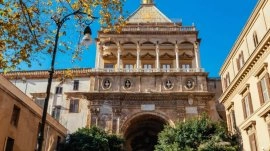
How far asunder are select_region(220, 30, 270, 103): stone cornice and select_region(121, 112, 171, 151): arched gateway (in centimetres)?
1034

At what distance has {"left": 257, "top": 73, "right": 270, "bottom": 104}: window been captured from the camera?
1594cm

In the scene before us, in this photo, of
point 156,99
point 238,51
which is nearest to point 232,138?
point 238,51

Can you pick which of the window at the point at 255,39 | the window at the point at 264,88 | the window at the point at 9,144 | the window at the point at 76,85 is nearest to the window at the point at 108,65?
the window at the point at 76,85

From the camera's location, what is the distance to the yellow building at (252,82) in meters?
16.2

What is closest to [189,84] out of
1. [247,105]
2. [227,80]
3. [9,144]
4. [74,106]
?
[227,80]

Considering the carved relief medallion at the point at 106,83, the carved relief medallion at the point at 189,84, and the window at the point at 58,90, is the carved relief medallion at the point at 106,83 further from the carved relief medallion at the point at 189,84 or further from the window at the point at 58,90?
the carved relief medallion at the point at 189,84

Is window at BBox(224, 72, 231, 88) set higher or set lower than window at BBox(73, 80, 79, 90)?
lower

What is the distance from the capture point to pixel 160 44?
35594 millimetres

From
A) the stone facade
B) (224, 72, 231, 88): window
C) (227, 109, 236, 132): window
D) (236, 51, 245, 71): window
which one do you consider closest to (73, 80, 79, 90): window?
the stone facade

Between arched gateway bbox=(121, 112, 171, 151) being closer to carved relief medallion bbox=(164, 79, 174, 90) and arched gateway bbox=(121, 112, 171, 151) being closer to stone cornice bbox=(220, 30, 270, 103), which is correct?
carved relief medallion bbox=(164, 79, 174, 90)

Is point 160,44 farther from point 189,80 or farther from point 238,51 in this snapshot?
point 238,51

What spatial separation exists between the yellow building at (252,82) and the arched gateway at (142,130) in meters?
10.7

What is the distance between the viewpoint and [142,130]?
3544cm

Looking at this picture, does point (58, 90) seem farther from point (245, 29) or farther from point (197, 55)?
point (245, 29)
